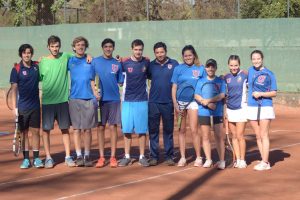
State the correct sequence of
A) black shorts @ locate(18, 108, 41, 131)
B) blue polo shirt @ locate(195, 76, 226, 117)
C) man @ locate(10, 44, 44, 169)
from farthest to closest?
black shorts @ locate(18, 108, 41, 131) → man @ locate(10, 44, 44, 169) → blue polo shirt @ locate(195, 76, 226, 117)

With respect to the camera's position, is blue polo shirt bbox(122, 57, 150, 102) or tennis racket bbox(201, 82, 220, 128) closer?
tennis racket bbox(201, 82, 220, 128)

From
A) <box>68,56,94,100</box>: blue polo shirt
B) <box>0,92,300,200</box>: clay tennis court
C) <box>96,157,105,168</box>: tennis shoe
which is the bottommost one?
<box>0,92,300,200</box>: clay tennis court

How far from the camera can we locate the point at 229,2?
2628 cm

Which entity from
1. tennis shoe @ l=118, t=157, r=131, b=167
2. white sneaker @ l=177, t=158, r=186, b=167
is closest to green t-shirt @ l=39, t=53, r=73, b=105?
tennis shoe @ l=118, t=157, r=131, b=167

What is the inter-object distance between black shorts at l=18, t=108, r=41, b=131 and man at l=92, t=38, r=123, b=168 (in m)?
0.99

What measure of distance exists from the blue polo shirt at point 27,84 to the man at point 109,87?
95 centimetres

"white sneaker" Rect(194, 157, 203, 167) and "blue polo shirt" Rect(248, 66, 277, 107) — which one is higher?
"blue polo shirt" Rect(248, 66, 277, 107)

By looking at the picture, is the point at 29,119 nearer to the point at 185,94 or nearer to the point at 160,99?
the point at 160,99

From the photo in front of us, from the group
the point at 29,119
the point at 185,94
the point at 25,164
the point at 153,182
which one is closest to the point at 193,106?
the point at 185,94

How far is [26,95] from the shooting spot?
10.6 metres

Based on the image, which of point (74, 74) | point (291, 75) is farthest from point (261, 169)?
point (291, 75)

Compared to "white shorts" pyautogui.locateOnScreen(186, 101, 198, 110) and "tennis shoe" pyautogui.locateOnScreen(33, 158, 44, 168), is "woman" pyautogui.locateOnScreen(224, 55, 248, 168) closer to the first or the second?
"white shorts" pyautogui.locateOnScreen(186, 101, 198, 110)

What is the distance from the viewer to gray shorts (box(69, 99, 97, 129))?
10705mm

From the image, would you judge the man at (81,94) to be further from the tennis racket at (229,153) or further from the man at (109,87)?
the tennis racket at (229,153)
